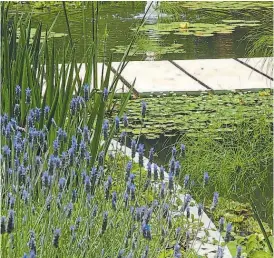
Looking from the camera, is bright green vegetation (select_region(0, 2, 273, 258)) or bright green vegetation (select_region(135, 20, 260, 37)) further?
bright green vegetation (select_region(135, 20, 260, 37))

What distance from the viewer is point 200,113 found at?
5.52 meters

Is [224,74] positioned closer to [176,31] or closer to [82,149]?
[176,31]

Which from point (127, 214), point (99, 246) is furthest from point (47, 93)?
point (99, 246)

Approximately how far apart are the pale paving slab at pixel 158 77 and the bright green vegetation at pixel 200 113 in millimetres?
160

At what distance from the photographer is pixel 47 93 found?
3.42 meters

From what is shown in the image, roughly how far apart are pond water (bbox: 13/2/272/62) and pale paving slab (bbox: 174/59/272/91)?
0.56 meters

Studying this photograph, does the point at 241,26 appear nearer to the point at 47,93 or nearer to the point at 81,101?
the point at 47,93

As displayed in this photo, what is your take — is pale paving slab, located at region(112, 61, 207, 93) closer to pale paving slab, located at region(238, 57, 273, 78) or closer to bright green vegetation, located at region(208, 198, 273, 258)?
pale paving slab, located at region(238, 57, 273, 78)

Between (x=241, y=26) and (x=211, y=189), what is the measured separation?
220 inches

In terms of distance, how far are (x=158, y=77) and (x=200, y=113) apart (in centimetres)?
98

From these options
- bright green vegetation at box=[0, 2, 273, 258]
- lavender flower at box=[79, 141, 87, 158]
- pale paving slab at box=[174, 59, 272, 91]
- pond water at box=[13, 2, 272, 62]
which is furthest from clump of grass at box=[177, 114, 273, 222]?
pond water at box=[13, 2, 272, 62]

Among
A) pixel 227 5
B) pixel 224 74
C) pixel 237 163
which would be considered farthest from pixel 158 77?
pixel 227 5

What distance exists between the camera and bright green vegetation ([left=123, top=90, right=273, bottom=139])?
511 centimetres

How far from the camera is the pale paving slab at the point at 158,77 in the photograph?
6051mm
